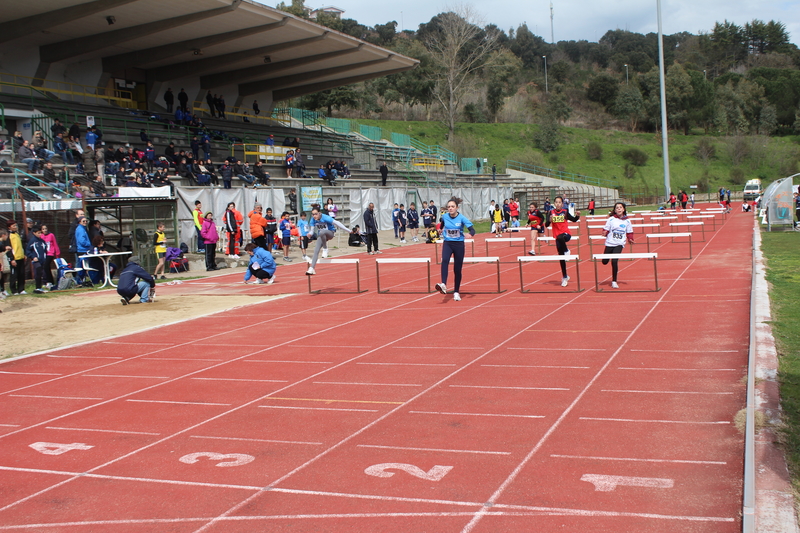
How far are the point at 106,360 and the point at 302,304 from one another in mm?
5054

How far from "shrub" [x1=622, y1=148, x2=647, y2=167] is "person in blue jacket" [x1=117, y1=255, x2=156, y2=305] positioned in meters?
69.9

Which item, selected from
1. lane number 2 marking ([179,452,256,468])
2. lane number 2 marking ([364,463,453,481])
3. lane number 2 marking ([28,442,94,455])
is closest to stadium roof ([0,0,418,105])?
lane number 2 marking ([28,442,94,455])

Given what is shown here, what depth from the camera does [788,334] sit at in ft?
28.6

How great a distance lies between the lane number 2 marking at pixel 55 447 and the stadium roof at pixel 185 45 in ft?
85.9

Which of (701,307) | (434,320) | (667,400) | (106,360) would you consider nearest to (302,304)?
(434,320)

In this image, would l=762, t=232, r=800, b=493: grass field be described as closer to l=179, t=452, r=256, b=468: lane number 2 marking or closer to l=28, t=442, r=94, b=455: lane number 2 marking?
l=179, t=452, r=256, b=468: lane number 2 marking

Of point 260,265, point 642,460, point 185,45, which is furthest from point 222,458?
point 185,45

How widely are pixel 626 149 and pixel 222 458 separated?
7920cm

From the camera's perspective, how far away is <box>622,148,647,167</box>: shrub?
76875 mm

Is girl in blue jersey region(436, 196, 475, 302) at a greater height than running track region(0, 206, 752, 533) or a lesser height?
greater

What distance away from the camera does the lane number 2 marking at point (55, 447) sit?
20.2ft

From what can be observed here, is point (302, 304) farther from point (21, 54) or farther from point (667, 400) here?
point (21, 54)

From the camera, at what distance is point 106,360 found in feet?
32.1

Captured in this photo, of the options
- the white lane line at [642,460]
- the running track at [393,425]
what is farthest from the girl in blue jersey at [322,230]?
the white lane line at [642,460]
